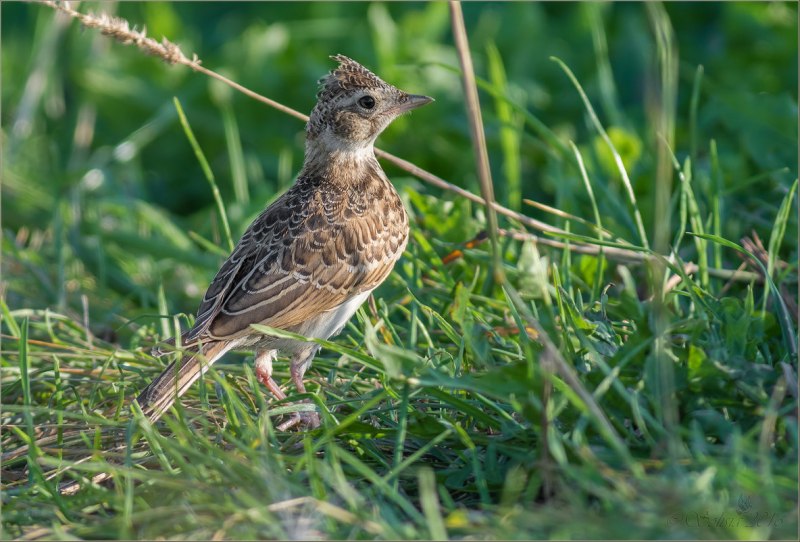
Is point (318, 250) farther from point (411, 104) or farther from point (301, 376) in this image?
point (411, 104)

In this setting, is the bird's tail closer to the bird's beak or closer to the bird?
the bird

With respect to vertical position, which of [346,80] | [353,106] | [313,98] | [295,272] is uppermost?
[346,80]

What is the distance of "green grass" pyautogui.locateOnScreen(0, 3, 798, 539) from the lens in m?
3.28

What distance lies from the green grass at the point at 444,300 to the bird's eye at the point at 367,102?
22.7 inches

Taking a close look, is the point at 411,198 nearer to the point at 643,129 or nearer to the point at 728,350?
the point at 728,350

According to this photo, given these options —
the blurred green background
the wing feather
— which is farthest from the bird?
the blurred green background

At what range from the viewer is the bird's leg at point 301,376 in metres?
4.44

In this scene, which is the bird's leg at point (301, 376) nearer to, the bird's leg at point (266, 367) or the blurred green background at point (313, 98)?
the bird's leg at point (266, 367)

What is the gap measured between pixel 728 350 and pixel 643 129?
414 centimetres

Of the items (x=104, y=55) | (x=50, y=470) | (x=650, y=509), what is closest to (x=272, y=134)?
(x=104, y=55)

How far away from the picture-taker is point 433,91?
314 inches

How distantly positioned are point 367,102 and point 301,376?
1501 mm

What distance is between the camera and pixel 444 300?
5105mm

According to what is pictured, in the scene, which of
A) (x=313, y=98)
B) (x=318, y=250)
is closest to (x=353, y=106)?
(x=318, y=250)
